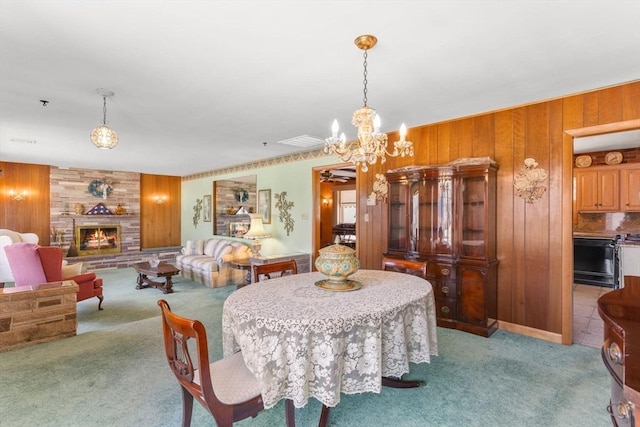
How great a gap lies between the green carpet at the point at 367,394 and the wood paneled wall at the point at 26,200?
5515mm

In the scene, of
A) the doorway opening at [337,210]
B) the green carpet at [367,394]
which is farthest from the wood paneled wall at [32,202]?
the green carpet at [367,394]

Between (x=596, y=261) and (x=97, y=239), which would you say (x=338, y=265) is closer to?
(x=596, y=261)

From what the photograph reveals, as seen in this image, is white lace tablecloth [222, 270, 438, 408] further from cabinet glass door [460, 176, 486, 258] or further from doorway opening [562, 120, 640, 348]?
doorway opening [562, 120, 640, 348]

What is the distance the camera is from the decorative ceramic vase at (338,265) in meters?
2.13

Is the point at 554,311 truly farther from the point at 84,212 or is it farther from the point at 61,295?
the point at 84,212

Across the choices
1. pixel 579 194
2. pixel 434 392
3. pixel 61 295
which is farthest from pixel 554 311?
pixel 61 295

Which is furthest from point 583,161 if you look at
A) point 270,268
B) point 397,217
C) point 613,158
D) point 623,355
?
point 623,355

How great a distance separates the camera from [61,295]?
3.24 m

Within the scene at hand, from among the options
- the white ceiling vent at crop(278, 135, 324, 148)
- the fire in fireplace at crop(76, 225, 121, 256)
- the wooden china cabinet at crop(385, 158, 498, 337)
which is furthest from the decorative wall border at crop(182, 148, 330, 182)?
the fire in fireplace at crop(76, 225, 121, 256)

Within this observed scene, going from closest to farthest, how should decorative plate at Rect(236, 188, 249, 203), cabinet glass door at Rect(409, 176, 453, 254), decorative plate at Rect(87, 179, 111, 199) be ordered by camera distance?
cabinet glass door at Rect(409, 176, 453, 254) < decorative plate at Rect(87, 179, 111, 199) < decorative plate at Rect(236, 188, 249, 203)

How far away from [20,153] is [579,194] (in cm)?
1043

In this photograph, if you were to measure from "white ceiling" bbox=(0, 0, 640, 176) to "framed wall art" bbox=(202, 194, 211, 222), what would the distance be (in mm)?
4339

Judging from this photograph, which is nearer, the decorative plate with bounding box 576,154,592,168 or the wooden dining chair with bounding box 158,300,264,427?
the wooden dining chair with bounding box 158,300,264,427

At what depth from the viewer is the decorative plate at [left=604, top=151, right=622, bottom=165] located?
5.45 meters
